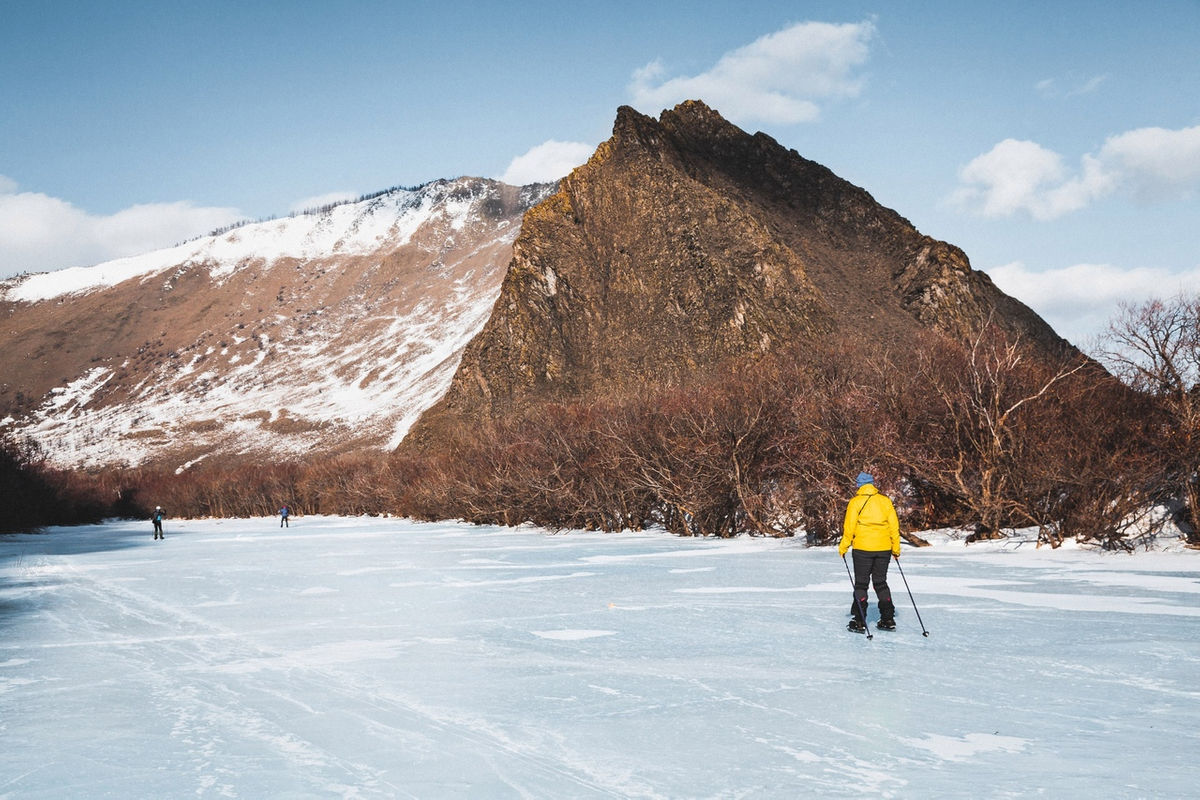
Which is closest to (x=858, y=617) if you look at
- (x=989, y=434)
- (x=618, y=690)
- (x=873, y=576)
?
(x=873, y=576)

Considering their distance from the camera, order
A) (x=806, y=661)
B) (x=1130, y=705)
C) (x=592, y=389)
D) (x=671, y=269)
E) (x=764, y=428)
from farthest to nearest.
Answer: (x=671, y=269), (x=592, y=389), (x=764, y=428), (x=806, y=661), (x=1130, y=705)

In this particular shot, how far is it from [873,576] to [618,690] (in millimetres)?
3777

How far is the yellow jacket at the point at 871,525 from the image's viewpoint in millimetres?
10336

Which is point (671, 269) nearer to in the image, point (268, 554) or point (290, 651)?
point (268, 554)

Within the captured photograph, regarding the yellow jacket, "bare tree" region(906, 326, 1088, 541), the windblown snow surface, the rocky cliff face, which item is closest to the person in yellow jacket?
the yellow jacket

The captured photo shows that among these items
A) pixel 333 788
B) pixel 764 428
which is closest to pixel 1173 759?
pixel 333 788

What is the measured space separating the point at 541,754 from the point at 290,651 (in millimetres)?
5228

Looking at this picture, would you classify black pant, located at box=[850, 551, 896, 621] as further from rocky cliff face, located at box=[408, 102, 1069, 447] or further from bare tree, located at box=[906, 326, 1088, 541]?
rocky cliff face, located at box=[408, 102, 1069, 447]

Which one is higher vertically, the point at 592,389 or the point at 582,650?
the point at 592,389

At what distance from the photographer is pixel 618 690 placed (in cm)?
812

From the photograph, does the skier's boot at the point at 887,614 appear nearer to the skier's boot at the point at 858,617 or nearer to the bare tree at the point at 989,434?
the skier's boot at the point at 858,617

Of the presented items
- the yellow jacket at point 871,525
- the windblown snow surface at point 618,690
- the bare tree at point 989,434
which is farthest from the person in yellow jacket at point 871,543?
the bare tree at point 989,434

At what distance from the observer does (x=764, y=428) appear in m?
27.8

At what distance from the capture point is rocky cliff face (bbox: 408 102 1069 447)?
64625 millimetres
